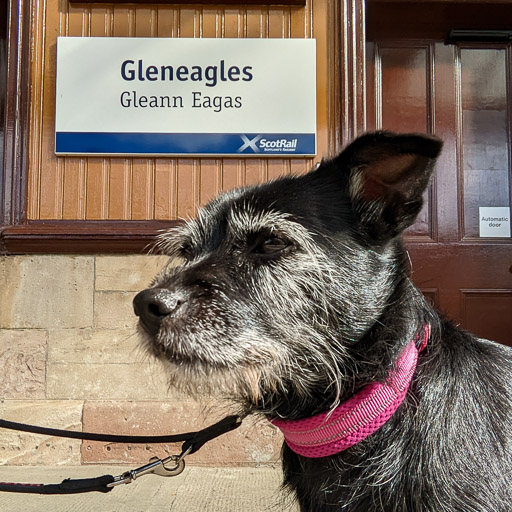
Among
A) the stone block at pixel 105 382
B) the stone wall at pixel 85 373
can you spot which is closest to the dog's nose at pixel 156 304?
the stone wall at pixel 85 373

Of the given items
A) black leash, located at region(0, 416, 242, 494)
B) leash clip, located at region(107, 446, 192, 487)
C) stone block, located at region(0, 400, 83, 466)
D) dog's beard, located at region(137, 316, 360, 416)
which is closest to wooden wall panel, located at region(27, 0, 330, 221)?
stone block, located at region(0, 400, 83, 466)

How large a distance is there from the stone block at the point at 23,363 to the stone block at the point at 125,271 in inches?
22.7

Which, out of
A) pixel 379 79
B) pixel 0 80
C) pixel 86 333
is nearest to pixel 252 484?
pixel 86 333

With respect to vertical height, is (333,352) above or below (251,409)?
above

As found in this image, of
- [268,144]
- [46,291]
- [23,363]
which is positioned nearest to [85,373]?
[23,363]

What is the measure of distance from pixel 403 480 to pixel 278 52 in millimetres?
3316

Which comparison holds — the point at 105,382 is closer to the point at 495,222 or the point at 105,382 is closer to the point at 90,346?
the point at 90,346

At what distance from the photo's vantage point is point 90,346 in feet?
12.3

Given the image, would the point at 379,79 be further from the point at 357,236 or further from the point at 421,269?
the point at 357,236

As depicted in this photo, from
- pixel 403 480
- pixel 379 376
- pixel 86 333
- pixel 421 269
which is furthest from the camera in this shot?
pixel 421 269

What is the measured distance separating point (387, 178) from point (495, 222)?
296 cm

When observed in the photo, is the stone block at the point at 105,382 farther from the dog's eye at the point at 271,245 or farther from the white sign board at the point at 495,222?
the white sign board at the point at 495,222

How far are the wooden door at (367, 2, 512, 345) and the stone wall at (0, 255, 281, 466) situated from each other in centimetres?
188

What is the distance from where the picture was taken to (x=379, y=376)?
5.02ft
